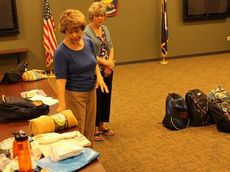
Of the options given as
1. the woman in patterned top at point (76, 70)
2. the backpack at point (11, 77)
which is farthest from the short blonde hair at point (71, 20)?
the backpack at point (11, 77)

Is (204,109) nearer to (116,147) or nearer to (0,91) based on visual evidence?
(116,147)

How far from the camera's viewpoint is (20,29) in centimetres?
623

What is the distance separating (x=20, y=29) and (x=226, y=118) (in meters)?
3.92

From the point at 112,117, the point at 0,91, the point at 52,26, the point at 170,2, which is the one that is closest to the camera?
the point at 0,91

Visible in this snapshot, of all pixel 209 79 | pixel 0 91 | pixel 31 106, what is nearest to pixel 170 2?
pixel 209 79

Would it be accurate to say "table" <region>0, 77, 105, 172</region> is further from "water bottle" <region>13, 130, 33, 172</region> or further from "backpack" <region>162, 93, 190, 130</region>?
"backpack" <region>162, 93, 190, 130</region>

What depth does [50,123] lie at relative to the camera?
2.08m

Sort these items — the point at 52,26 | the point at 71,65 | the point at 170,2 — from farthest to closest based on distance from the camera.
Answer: the point at 170,2, the point at 52,26, the point at 71,65

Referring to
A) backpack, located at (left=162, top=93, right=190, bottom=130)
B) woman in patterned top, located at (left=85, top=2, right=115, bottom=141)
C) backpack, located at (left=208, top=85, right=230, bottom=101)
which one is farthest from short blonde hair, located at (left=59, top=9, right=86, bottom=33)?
backpack, located at (left=208, top=85, right=230, bottom=101)

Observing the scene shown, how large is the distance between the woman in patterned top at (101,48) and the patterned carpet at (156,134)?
250 millimetres

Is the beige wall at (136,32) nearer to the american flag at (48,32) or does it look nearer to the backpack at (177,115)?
the american flag at (48,32)

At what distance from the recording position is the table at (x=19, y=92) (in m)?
1.71

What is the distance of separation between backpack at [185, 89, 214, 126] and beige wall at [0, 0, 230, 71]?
3145 millimetres

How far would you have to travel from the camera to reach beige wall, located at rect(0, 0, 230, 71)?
626 cm
